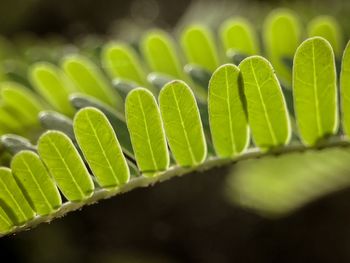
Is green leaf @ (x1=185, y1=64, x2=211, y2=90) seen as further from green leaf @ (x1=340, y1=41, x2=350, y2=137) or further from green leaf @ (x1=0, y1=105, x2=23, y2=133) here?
green leaf @ (x1=0, y1=105, x2=23, y2=133)

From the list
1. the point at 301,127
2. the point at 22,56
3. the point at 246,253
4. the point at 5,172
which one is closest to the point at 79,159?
the point at 5,172

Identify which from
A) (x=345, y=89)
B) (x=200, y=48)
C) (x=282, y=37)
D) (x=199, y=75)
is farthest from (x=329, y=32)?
(x=345, y=89)

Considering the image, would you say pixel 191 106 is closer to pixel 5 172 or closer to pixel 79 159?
pixel 79 159

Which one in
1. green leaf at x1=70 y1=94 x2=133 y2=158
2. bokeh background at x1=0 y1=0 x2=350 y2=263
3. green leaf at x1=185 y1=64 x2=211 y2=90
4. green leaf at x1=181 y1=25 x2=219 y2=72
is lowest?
bokeh background at x1=0 y1=0 x2=350 y2=263

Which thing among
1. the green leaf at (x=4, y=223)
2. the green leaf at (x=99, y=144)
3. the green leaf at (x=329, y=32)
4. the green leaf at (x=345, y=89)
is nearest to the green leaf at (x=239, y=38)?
the green leaf at (x=329, y=32)

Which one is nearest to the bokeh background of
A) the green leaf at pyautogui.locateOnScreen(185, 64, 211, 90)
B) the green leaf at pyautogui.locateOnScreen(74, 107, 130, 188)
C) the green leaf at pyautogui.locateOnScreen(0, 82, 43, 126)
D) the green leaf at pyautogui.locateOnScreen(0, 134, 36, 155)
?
the green leaf at pyautogui.locateOnScreen(0, 82, 43, 126)
